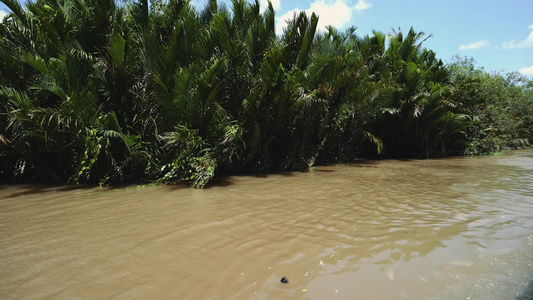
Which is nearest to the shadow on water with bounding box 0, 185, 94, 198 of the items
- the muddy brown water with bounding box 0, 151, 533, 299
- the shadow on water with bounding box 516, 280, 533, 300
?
the muddy brown water with bounding box 0, 151, 533, 299

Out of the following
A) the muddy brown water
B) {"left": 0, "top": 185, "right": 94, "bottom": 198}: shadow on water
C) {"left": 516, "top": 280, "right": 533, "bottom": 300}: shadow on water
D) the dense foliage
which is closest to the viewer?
{"left": 516, "top": 280, "right": 533, "bottom": 300}: shadow on water

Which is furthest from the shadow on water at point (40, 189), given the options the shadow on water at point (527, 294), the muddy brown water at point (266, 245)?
the shadow on water at point (527, 294)

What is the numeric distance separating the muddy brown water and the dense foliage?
1215mm

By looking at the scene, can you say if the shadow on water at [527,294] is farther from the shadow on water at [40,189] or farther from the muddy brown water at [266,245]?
the shadow on water at [40,189]

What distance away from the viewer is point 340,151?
1042 cm

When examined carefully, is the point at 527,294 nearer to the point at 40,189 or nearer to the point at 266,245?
the point at 266,245

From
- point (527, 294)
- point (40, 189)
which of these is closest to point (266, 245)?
point (527, 294)

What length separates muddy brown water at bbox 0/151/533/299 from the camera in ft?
7.57

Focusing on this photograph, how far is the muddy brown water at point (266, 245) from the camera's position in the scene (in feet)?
7.57

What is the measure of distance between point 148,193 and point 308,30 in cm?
552

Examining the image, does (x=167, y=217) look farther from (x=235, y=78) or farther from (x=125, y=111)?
(x=235, y=78)

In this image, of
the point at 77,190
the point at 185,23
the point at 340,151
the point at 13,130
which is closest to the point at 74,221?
the point at 77,190

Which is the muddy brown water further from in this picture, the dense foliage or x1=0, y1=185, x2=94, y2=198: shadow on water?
the dense foliage

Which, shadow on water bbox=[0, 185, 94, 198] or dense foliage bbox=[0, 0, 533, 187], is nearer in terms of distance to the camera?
shadow on water bbox=[0, 185, 94, 198]
